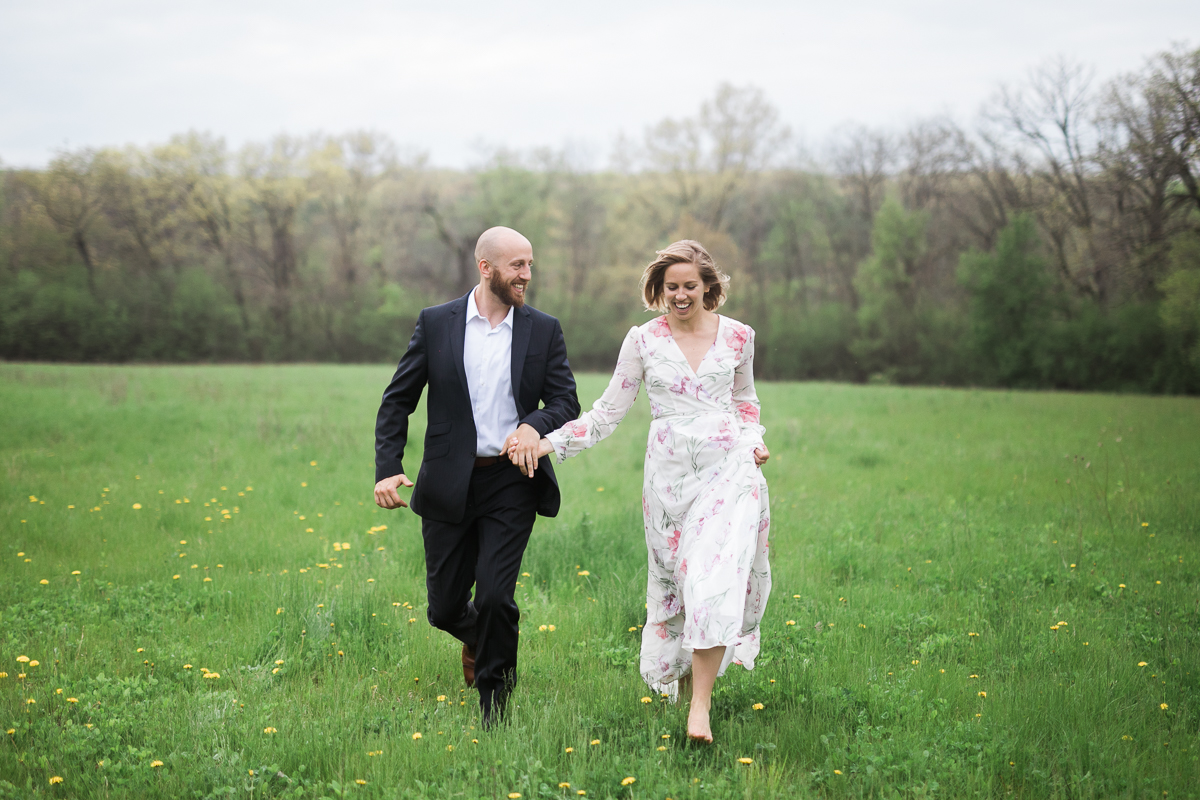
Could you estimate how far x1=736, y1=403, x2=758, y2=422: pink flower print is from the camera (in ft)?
14.6

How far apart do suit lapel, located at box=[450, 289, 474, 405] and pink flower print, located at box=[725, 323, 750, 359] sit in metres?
1.39

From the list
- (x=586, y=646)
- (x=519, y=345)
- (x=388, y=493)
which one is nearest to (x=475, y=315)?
(x=519, y=345)

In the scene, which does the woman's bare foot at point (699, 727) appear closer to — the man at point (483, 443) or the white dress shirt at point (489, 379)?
the man at point (483, 443)

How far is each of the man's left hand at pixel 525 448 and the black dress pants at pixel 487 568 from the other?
19 centimetres

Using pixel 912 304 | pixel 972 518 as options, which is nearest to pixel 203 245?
pixel 912 304

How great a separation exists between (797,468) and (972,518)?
3224 millimetres

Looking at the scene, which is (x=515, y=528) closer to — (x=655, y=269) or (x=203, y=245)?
(x=655, y=269)

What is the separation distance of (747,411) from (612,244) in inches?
1814

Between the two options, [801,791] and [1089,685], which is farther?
[1089,685]

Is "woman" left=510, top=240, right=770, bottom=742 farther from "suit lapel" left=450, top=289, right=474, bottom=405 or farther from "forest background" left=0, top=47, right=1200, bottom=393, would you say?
"forest background" left=0, top=47, right=1200, bottom=393

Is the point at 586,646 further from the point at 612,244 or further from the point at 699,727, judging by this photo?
the point at 612,244

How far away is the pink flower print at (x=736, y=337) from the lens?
14.2ft

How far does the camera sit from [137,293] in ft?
156

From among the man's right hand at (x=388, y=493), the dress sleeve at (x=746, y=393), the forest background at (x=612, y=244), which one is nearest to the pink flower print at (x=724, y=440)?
the dress sleeve at (x=746, y=393)
